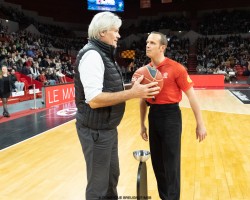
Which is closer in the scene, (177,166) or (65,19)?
(177,166)

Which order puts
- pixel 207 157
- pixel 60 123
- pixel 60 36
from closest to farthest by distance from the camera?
pixel 207 157, pixel 60 123, pixel 60 36

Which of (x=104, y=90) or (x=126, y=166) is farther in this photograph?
(x=126, y=166)

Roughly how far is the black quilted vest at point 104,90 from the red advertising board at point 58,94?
8.74 metres

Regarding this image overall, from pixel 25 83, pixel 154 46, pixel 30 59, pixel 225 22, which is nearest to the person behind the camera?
pixel 154 46

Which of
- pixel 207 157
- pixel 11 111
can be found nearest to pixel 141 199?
pixel 207 157

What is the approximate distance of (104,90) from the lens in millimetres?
2014

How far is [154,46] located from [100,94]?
109cm

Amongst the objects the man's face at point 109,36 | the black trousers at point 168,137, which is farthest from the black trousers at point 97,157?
the black trousers at point 168,137

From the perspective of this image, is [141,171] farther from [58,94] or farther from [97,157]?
[58,94]

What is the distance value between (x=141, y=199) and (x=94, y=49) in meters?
1.40

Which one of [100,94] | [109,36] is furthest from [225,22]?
[100,94]

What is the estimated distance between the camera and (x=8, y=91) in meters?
8.84

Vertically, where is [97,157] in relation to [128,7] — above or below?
below

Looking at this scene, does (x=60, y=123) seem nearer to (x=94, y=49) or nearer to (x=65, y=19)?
(x=94, y=49)
